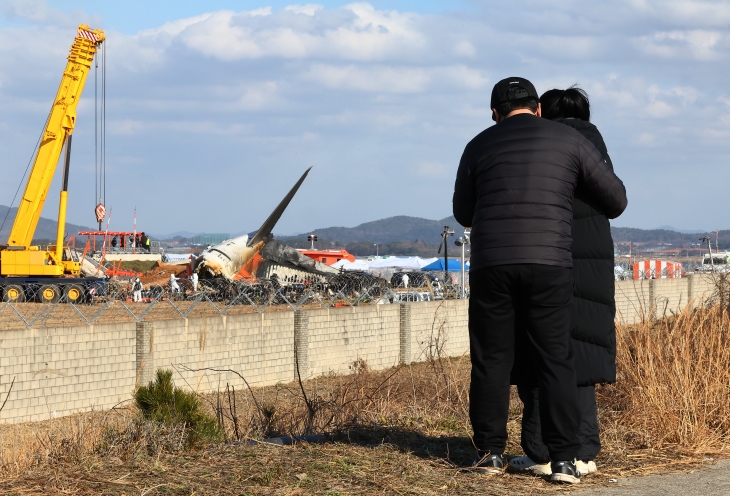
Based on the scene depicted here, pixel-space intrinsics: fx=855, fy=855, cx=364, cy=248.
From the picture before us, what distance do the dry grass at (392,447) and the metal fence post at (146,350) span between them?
8.12 m

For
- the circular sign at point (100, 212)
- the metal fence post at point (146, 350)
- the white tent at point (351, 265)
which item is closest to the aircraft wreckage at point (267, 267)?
the circular sign at point (100, 212)

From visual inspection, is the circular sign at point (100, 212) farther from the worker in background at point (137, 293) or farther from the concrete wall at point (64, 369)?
the concrete wall at point (64, 369)

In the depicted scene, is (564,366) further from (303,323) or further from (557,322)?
(303,323)

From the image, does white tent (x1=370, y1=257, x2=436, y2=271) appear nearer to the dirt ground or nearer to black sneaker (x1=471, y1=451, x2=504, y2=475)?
the dirt ground

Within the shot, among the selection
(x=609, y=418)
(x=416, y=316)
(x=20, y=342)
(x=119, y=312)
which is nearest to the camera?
(x=609, y=418)

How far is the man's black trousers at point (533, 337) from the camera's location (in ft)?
13.6

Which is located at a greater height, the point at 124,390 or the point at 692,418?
the point at 692,418

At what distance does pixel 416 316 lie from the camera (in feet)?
66.9

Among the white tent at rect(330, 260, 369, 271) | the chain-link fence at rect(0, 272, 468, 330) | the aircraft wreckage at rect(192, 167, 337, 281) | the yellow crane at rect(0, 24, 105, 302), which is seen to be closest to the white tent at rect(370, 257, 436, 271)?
the white tent at rect(330, 260, 369, 271)

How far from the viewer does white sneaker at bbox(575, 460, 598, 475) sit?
439 cm

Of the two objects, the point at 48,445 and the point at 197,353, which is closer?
the point at 48,445

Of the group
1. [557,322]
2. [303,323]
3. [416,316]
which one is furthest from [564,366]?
[416,316]

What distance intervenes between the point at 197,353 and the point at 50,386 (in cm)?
294

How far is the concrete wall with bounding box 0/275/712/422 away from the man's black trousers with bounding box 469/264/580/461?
17.8 feet
